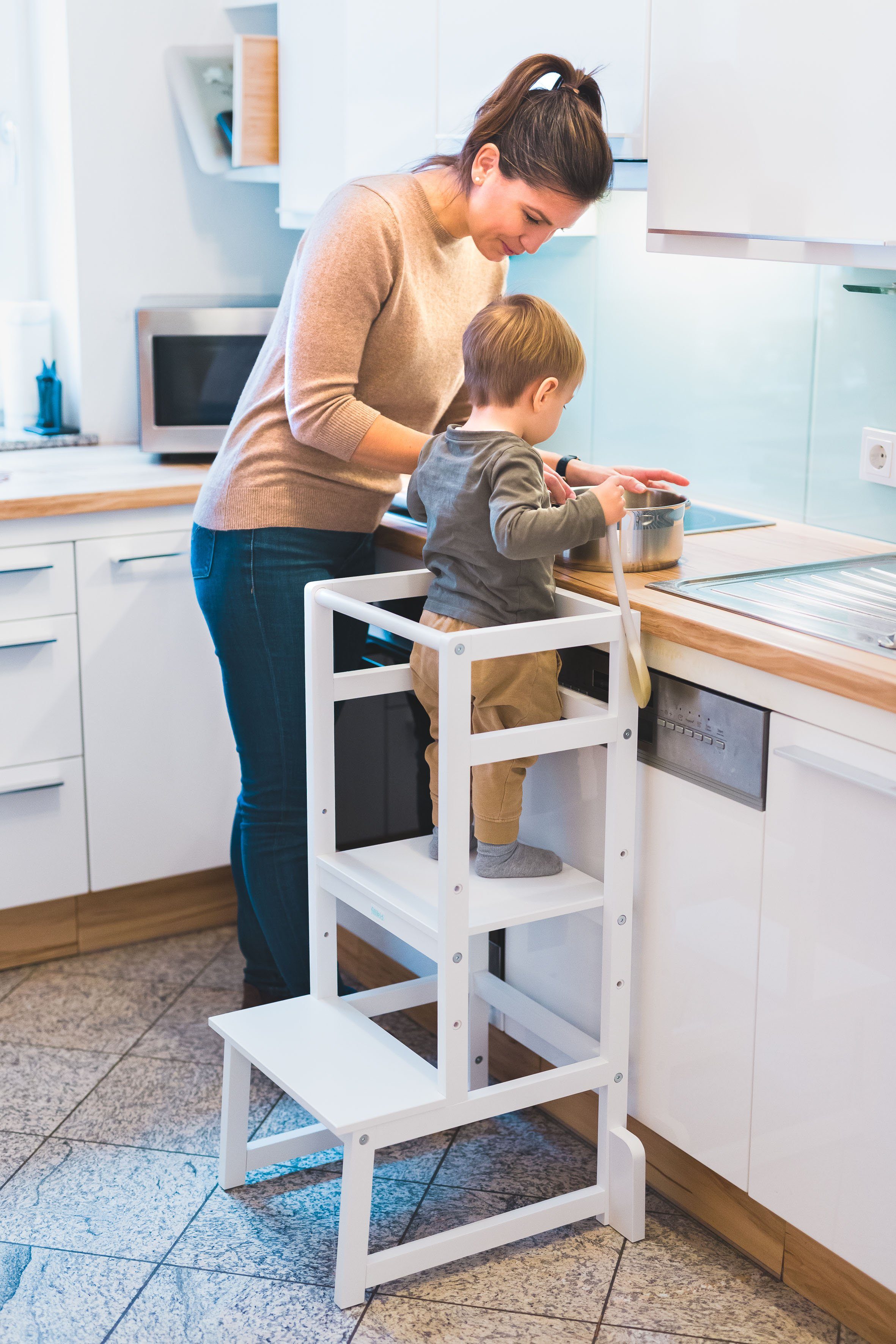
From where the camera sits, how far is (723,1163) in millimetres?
1756

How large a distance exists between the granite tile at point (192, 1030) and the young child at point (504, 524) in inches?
29.3

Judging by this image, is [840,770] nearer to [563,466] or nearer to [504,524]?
[504,524]

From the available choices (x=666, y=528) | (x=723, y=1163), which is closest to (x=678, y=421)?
(x=666, y=528)

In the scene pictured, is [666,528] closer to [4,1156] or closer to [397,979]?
[397,979]

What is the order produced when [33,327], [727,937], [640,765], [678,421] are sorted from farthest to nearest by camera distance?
1. [33,327]
2. [678,421]
3. [640,765]
4. [727,937]

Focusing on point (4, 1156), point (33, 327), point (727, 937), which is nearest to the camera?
point (727, 937)

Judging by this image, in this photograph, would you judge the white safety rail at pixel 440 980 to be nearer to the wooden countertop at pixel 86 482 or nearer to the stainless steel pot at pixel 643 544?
the stainless steel pot at pixel 643 544

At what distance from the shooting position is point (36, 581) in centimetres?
247

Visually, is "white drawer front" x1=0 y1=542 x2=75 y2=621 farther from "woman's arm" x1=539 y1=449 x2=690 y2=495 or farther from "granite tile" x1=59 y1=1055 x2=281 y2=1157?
"woman's arm" x1=539 y1=449 x2=690 y2=495

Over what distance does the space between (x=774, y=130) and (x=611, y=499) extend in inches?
19.0

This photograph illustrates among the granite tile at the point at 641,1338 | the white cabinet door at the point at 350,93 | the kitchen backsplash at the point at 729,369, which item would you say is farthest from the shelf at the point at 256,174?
the granite tile at the point at 641,1338

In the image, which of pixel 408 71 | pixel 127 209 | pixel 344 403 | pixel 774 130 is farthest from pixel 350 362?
pixel 127 209

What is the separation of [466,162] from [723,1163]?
129 centimetres

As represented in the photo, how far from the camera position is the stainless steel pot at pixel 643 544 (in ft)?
6.01
